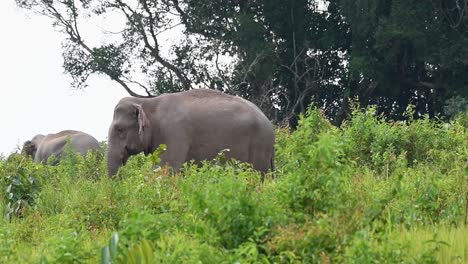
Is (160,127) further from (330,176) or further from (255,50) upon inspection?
(255,50)

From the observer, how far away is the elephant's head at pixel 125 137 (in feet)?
41.4

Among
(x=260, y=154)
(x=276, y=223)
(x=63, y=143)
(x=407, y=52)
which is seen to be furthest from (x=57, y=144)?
(x=276, y=223)

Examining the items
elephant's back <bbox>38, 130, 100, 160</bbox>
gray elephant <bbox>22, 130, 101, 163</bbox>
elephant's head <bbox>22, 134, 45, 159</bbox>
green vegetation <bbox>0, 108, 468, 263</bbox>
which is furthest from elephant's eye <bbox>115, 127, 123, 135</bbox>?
elephant's head <bbox>22, 134, 45, 159</bbox>

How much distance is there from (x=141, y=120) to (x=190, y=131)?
0.59 meters

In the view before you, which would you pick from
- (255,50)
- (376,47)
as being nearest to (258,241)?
(376,47)

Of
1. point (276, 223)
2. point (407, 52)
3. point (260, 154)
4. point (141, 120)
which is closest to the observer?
point (276, 223)

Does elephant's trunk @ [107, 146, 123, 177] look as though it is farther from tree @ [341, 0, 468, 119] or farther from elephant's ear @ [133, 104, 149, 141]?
tree @ [341, 0, 468, 119]

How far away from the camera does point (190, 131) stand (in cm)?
1262

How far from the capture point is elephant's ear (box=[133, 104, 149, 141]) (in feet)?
40.7

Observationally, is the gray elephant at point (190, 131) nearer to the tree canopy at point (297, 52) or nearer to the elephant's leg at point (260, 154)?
the elephant's leg at point (260, 154)

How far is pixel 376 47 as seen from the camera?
79.7ft

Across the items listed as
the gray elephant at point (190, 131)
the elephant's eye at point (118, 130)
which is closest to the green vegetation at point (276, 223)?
the gray elephant at point (190, 131)

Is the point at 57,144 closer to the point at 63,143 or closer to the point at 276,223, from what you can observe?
the point at 63,143

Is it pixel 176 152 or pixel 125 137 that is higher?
pixel 125 137
